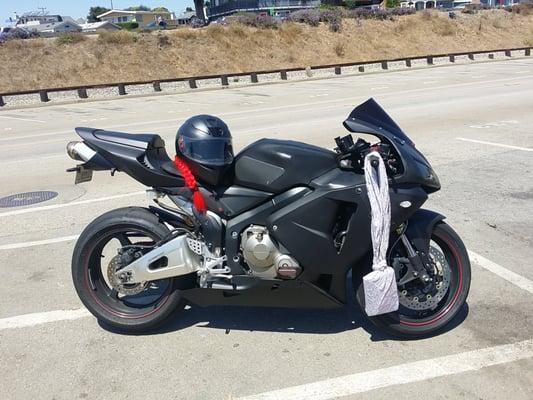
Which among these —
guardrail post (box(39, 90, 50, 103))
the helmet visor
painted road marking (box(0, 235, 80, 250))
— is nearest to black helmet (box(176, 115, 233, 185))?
the helmet visor

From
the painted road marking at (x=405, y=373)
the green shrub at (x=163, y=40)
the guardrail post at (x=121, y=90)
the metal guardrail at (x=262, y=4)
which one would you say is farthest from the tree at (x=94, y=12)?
the painted road marking at (x=405, y=373)

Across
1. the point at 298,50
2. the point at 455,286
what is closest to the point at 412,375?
the point at 455,286

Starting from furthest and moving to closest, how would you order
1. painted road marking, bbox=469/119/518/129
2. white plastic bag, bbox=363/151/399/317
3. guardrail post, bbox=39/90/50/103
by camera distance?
guardrail post, bbox=39/90/50/103
painted road marking, bbox=469/119/518/129
white plastic bag, bbox=363/151/399/317

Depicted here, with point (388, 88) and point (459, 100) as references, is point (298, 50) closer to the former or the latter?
point (388, 88)

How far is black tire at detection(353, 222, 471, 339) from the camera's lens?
354cm

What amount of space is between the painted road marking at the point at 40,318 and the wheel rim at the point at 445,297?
2.28 m

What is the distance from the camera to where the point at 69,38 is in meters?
42.3

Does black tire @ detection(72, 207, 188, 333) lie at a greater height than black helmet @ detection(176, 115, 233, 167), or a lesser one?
lesser

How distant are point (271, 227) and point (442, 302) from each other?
125 cm

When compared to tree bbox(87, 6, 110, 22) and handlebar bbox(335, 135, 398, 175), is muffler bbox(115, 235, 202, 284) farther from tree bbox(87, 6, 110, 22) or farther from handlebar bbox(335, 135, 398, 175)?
tree bbox(87, 6, 110, 22)

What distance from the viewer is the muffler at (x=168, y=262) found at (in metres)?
3.53

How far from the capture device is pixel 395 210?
333 cm

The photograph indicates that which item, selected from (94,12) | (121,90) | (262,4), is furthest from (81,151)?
(94,12)

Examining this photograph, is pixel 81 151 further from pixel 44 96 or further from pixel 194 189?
pixel 44 96
